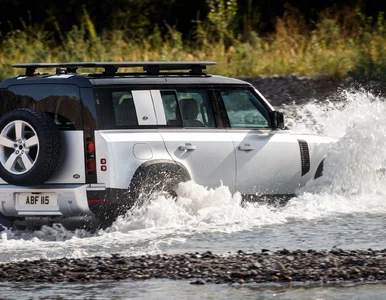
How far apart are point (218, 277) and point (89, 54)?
52.3ft

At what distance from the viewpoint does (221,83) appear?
1180 cm

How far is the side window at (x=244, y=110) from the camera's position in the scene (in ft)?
38.7

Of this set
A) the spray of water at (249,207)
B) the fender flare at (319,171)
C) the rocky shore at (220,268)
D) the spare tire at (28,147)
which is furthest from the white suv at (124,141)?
the rocky shore at (220,268)

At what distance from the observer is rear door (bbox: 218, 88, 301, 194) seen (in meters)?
11.7

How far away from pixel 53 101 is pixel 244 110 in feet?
6.89

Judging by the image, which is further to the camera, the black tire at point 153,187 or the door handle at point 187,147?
the door handle at point 187,147

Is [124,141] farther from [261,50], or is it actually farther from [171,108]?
A: [261,50]

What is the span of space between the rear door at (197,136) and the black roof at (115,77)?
0.14 m

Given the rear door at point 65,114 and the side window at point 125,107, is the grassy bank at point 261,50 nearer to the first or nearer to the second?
the side window at point 125,107

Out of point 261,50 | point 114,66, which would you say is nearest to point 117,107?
point 114,66

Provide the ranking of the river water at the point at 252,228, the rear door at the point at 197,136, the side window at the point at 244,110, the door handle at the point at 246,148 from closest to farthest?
1. the river water at the point at 252,228
2. the rear door at the point at 197,136
3. the door handle at the point at 246,148
4. the side window at the point at 244,110

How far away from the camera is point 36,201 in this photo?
10.9 meters

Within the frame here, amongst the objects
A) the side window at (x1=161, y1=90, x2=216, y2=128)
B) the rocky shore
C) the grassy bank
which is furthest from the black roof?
the grassy bank

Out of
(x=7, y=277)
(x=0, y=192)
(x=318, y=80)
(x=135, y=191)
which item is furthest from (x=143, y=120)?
(x=318, y=80)
